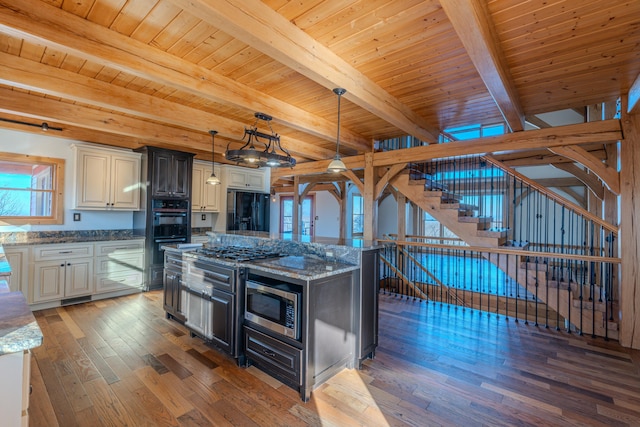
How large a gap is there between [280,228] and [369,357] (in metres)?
8.50

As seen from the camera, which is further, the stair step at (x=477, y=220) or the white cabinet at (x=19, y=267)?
the stair step at (x=477, y=220)

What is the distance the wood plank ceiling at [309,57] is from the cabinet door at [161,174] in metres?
1.19

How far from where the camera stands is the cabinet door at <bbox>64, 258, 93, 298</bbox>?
14.2 ft

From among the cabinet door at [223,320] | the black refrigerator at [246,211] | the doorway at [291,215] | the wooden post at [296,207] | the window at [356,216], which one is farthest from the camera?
the doorway at [291,215]

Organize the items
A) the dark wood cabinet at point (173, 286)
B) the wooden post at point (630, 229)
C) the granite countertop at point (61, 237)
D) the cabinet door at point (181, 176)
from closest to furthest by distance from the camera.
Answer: the wooden post at point (630, 229), the dark wood cabinet at point (173, 286), the granite countertop at point (61, 237), the cabinet door at point (181, 176)

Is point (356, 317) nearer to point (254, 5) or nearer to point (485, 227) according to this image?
point (254, 5)

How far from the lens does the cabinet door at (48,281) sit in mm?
4059

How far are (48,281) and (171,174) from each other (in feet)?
7.51

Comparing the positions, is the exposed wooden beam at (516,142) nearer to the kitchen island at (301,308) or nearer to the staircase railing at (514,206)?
the staircase railing at (514,206)

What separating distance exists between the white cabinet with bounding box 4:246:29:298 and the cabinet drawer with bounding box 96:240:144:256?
2.61ft

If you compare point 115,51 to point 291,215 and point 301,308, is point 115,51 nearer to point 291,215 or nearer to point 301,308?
point 301,308

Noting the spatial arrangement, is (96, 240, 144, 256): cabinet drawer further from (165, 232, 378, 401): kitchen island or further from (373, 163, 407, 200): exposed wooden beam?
(373, 163, 407, 200): exposed wooden beam

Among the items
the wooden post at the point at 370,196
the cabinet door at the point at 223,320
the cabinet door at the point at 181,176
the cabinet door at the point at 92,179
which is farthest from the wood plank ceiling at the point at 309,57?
the cabinet door at the point at 223,320

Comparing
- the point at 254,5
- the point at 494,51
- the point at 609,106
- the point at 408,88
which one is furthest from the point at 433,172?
the point at 254,5
